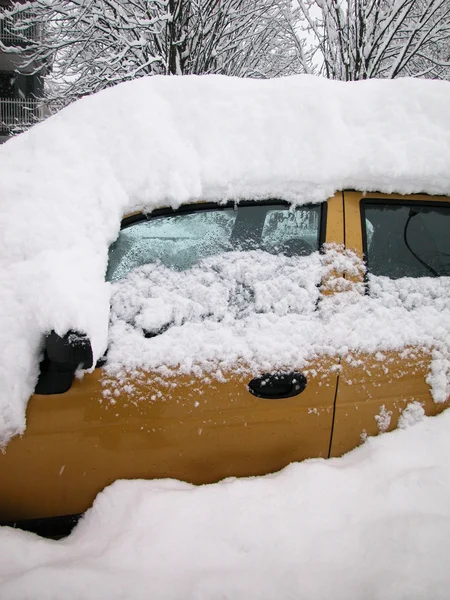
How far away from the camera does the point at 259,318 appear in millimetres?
1745

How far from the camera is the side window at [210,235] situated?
1.75 m

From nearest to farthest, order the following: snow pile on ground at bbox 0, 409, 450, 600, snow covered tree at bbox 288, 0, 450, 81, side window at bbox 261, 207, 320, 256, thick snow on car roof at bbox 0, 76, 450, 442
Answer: snow pile on ground at bbox 0, 409, 450, 600 → thick snow on car roof at bbox 0, 76, 450, 442 → side window at bbox 261, 207, 320, 256 → snow covered tree at bbox 288, 0, 450, 81

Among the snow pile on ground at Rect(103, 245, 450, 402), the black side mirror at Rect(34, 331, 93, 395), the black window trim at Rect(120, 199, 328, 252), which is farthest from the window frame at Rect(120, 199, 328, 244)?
the black side mirror at Rect(34, 331, 93, 395)

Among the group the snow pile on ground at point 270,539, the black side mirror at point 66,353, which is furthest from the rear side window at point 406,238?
the black side mirror at point 66,353

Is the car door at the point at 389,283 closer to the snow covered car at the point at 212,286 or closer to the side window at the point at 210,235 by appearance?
the snow covered car at the point at 212,286

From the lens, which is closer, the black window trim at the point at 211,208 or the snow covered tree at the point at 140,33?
the black window trim at the point at 211,208

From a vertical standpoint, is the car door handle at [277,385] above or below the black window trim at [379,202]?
below

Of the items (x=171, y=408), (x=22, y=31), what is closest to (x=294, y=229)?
(x=171, y=408)

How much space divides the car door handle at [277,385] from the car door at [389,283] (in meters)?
0.17

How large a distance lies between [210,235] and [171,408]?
0.68m

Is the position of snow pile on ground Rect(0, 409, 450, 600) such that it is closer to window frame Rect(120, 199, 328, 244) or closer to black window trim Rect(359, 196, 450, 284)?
black window trim Rect(359, 196, 450, 284)

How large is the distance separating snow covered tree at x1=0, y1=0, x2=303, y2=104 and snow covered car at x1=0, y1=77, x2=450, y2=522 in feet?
18.2

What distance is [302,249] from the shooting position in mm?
1829

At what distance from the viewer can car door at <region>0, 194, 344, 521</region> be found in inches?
62.6
